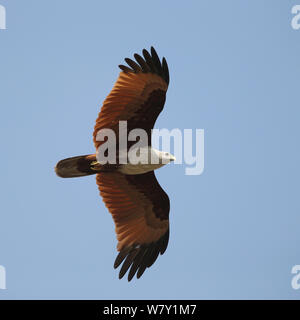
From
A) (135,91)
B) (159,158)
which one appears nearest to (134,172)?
(159,158)

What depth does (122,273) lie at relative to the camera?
11.8 m

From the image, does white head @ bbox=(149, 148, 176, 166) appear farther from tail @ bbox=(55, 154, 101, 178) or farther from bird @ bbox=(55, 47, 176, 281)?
tail @ bbox=(55, 154, 101, 178)

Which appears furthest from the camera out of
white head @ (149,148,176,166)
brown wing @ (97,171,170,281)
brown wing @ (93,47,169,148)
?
brown wing @ (97,171,170,281)

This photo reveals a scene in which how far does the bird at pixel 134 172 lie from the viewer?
11133 millimetres

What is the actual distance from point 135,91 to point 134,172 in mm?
1534

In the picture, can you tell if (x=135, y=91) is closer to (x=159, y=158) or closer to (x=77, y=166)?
(x=159, y=158)

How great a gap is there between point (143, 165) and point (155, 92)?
133 cm

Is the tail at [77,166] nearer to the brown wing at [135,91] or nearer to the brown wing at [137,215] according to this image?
the brown wing at [135,91]

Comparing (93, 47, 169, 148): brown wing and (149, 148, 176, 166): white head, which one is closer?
(93, 47, 169, 148): brown wing

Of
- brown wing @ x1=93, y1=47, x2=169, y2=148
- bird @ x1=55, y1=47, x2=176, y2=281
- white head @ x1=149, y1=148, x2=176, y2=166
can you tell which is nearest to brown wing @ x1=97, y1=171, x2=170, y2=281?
bird @ x1=55, y1=47, x2=176, y2=281

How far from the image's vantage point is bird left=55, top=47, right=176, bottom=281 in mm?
11133

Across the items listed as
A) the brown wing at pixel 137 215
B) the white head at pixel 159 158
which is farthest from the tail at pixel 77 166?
the white head at pixel 159 158
